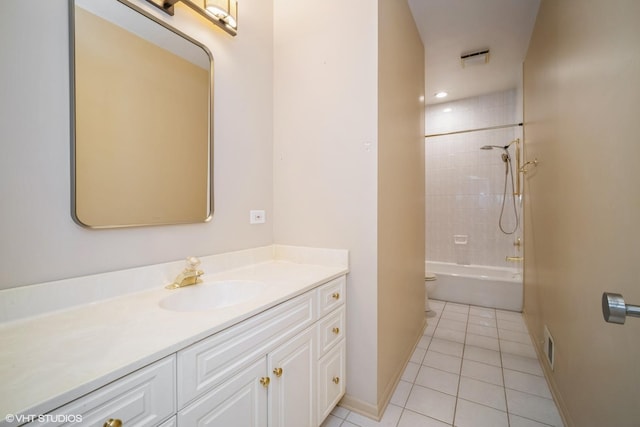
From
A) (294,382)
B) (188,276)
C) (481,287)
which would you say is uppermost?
(188,276)

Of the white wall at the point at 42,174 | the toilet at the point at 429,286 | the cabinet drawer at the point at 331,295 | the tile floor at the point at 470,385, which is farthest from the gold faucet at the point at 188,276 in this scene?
the toilet at the point at 429,286

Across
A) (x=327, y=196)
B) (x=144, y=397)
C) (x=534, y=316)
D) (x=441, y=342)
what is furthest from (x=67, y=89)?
(x=534, y=316)

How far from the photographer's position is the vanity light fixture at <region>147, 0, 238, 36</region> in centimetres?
119

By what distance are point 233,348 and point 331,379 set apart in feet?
2.50

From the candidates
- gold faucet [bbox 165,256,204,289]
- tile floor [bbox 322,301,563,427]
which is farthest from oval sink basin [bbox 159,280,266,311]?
tile floor [bbox 322,301,563,427]

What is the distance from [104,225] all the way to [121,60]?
2.21 feet

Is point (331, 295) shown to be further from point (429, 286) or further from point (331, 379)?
point (429, 286)

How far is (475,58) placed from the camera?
2.70 metres

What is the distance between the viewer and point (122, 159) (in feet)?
3.51

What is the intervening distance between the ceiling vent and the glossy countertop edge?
2976 millimetres

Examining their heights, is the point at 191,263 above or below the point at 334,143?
below

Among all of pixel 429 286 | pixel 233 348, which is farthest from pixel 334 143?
pixel 429 286

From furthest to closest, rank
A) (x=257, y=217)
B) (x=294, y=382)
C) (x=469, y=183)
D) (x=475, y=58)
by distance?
(x=469, y=183) < (x=475, y=58) < (x=257, y=217) < (x=294, y=382)

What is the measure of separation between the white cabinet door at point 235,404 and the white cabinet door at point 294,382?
2.0 inches
